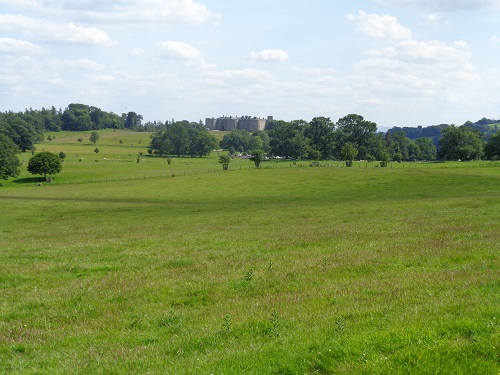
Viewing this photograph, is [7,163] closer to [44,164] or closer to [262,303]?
[44,164]

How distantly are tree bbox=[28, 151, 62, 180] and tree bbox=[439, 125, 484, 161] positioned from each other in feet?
430

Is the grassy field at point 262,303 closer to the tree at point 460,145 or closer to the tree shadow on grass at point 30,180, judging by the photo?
the tree shadow on grass at point 30,180

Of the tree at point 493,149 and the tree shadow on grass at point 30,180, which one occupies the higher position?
the tree at point 493,149

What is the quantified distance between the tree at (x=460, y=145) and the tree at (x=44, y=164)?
130998 mm

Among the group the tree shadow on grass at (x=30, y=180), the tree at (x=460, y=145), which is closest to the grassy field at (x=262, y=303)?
the tree shadow on grass at (x=30, y=180)

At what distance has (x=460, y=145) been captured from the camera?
17250 centimetres

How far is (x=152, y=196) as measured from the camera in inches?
3268

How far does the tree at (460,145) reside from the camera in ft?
554

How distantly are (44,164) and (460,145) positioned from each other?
13718 cm

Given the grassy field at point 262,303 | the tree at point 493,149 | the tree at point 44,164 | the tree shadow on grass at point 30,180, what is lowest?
the tree shadow on grass at point 30,180

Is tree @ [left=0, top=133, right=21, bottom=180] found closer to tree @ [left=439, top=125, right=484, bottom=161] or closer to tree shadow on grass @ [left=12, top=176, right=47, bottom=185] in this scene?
tree shadow on grass @ [left=12, top=176, right=47, bottom=185]

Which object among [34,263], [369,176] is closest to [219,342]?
[34,263]

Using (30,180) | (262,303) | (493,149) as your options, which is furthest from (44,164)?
(493,149)

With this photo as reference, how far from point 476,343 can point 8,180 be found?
138 meters
